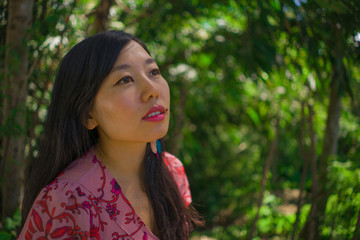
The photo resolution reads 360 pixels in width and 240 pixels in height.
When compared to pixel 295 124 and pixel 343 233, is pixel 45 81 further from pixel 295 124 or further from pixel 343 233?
pixel 295 124

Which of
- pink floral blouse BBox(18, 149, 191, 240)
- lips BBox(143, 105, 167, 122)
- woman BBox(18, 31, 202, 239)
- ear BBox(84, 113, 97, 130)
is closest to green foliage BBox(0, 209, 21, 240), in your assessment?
woman BBox(18, 31, 202, 239)

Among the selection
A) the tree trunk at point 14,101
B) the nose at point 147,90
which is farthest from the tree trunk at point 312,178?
the tree trunk at point 14,101

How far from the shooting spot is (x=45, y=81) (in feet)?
7.25

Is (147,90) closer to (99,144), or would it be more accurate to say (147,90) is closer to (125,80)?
(125,80)

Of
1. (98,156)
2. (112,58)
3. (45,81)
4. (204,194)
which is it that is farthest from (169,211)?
(204,194)

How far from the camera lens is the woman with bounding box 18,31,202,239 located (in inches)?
48.1

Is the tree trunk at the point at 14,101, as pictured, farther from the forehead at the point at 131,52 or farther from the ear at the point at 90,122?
the forehead at the point at 131,52

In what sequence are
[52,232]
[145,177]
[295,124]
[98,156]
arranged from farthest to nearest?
[295,124]
[145,177]
[98,156]
[52,232]

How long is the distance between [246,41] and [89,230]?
1.60 metres

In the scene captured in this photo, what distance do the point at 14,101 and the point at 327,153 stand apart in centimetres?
200

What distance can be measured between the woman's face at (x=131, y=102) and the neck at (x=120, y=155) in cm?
9

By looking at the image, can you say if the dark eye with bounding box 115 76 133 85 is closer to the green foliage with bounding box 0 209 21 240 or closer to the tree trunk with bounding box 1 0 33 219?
the tree trunk with bounding box 1 0 33 219

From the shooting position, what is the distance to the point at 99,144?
5.05 ft

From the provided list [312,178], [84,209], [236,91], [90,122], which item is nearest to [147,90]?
[90,122]
